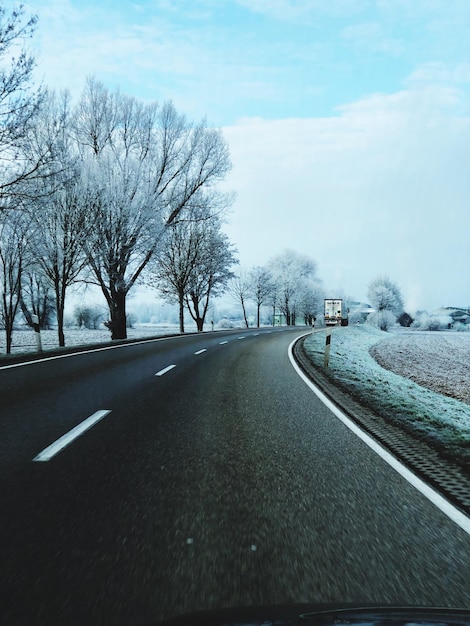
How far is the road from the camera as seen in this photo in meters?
2.19

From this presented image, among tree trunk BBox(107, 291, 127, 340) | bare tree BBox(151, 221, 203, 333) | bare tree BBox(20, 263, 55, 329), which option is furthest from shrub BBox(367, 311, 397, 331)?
tree trunk BBox(107, 291, 127, 340)

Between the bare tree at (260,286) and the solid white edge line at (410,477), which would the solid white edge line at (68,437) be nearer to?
the solid white edge line at (410,477)

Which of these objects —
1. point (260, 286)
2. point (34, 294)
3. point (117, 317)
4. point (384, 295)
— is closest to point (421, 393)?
point (117, 317)

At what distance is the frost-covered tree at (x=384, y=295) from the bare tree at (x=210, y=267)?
58.4 metres

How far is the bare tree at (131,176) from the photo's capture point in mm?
23922

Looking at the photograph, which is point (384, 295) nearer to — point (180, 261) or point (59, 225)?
point (180, 261)

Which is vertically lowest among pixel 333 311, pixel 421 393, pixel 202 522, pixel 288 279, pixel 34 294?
pixel 421 393

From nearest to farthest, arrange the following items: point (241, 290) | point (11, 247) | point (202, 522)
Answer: point (202, 522), point (11, 247), point (241, 290)

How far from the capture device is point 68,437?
4.94m

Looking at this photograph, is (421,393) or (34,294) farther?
(34,294)

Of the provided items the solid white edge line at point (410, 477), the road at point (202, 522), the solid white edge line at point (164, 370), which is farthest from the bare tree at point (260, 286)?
the road at point (202, 522)

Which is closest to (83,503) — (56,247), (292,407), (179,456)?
(179,456)

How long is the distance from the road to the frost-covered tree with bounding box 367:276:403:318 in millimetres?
91100

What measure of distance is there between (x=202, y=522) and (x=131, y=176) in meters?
24.6
